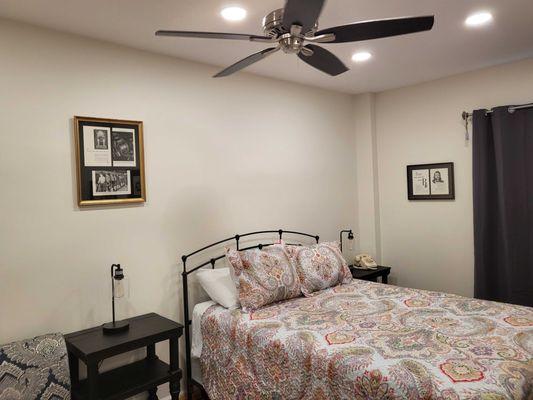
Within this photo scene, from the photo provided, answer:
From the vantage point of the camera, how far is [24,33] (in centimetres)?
238

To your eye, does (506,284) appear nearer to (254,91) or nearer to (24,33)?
(254,91)

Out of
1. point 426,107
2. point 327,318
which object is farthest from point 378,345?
point 426,107

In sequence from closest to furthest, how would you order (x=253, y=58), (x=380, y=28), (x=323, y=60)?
(x=380, y=28) → (x=253, y=58) → (x=323, y=60)

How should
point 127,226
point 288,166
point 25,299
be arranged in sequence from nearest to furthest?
point 25,299, point 127,226, point 288,166

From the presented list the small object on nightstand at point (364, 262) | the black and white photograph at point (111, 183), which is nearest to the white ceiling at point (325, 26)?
the black and white photograph at point (111, 183)

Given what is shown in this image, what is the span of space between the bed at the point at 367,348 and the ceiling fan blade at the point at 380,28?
146cm

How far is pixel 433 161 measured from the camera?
13.2 feet

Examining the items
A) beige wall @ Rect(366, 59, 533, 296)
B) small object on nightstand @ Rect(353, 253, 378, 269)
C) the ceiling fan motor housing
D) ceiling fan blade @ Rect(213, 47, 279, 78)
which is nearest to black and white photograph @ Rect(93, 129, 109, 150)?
ceiling fan blade @ Rect(213, 47, 279, 78)

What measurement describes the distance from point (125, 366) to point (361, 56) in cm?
287

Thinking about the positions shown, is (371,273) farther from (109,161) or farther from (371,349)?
(109,161)

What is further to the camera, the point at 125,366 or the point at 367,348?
the point at 125,366

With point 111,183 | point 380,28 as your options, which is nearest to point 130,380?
point 111,183

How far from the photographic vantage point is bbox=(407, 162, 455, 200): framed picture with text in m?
3.91

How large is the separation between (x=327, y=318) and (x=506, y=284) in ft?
6.54
